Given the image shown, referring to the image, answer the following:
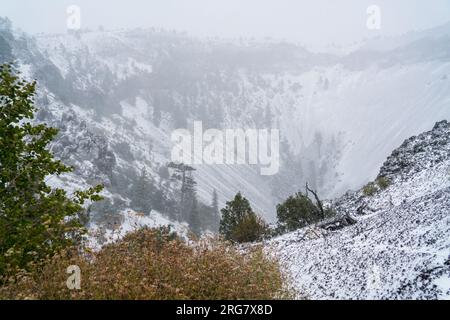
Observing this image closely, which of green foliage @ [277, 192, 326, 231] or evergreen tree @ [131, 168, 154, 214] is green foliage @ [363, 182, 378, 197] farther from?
evergreen tree @ [131, 168, 154, 214]

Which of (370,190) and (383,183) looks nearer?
(383,183)

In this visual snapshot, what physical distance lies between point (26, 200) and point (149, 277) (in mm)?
4136

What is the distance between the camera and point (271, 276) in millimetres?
12023

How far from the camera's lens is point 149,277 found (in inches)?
391

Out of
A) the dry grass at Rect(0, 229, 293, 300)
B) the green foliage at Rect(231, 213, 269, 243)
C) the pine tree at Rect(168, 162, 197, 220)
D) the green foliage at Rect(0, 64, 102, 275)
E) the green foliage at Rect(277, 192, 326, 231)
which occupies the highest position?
Answer: the pine tree at Rect(168, 162, 197, 220)

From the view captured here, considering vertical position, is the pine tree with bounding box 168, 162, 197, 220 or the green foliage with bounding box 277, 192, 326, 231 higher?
the pine tree with bounding box 168, 162, 197, 220

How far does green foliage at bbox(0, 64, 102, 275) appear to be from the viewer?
1051cm

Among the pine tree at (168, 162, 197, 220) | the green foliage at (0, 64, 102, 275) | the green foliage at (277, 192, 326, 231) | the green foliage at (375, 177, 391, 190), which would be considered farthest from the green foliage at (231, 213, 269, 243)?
the pine tree at (168, 162, 197, 220)

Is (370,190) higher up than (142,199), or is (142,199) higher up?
(142,199)

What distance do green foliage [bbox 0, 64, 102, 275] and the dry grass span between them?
2.04ft

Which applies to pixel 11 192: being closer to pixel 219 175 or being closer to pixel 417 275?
pixel 417 275

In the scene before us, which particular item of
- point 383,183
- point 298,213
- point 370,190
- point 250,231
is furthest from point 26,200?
point 298,213

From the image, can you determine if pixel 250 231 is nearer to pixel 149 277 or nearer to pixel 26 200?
pixel 26 200
